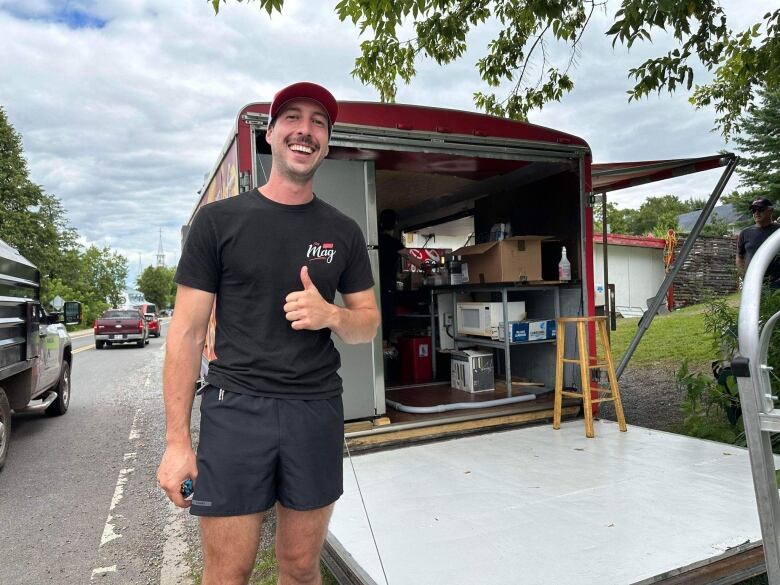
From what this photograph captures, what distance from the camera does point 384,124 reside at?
4270mm

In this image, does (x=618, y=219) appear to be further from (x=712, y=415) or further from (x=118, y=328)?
(x=712, y=415)

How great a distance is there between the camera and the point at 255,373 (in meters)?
1.64

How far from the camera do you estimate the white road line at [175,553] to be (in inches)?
121

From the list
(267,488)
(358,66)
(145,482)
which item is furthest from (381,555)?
(358,66)

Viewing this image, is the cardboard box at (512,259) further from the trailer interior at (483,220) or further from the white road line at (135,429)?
the white road line at (135,429)

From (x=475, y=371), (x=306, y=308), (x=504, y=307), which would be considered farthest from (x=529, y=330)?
(x=306, y=308)

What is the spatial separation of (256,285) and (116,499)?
358cm

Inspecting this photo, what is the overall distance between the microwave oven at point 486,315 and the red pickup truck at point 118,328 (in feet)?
54.0

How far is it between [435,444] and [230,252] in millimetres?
3295

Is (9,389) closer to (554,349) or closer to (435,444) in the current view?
(435,444)

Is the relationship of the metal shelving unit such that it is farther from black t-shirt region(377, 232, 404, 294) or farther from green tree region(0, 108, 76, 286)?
green tree region(0, 108, 76, 286)

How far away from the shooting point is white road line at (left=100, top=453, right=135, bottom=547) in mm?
3639

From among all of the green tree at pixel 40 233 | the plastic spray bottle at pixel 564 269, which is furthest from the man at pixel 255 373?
the green tree at pixel 40 233

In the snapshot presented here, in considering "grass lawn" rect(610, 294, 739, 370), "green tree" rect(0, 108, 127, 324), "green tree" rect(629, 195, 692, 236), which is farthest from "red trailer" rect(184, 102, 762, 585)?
"green tree" rect(629, 195, 692, 236)
